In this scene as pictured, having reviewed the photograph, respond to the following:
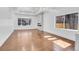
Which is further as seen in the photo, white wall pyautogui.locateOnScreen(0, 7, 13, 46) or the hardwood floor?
white wall pyautogui.locateOnScreen(0, 7, 13, 46)

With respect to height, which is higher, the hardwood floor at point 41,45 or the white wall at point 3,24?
the white wall at point 3,24

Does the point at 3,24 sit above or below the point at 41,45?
above

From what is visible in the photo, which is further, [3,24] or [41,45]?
[3,24]

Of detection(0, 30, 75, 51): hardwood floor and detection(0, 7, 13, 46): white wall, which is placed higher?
detection(0, 7, 13, 46): white wall

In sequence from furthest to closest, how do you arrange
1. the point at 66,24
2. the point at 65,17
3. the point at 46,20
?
the point at 46,20 → the point at 65,17 → the point at 66,24

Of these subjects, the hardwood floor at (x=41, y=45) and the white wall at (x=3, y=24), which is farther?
the white wall at (x=3, y=24)
